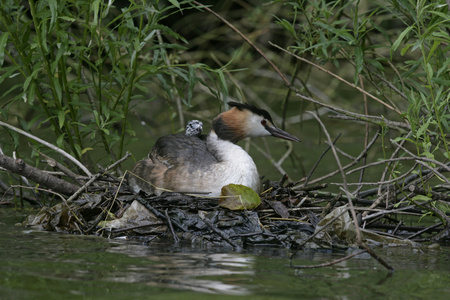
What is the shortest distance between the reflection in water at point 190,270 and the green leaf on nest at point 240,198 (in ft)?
2.37

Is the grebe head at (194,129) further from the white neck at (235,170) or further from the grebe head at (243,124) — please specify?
the white neck at (235,170)

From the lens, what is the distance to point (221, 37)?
1131 cm

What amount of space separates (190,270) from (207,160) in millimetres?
1790

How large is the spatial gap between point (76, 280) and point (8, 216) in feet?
8.68

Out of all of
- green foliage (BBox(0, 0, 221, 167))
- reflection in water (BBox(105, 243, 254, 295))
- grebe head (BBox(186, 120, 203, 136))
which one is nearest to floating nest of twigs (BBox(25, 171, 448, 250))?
reflection in water (BBox(105, 243, 254, 295))

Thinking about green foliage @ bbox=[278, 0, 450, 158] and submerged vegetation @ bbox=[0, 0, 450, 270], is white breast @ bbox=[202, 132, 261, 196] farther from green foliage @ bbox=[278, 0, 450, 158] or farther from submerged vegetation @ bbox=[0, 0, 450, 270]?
green foliage @ bbox=[278, 0, 450, 158]

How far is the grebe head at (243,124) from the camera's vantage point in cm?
567

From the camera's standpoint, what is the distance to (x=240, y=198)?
4848 millimetres

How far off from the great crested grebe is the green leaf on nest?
0.65 ft

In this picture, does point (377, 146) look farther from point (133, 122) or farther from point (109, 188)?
point (109, 188)

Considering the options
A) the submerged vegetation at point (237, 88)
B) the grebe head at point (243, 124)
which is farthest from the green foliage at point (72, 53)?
the grebe head at point (243, 124)

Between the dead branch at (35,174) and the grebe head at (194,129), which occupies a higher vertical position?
the grebe head at (194,129)

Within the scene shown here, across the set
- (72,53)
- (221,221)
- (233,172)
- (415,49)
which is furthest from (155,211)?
(415,49)

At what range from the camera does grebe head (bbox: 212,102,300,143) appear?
567 centimetres
